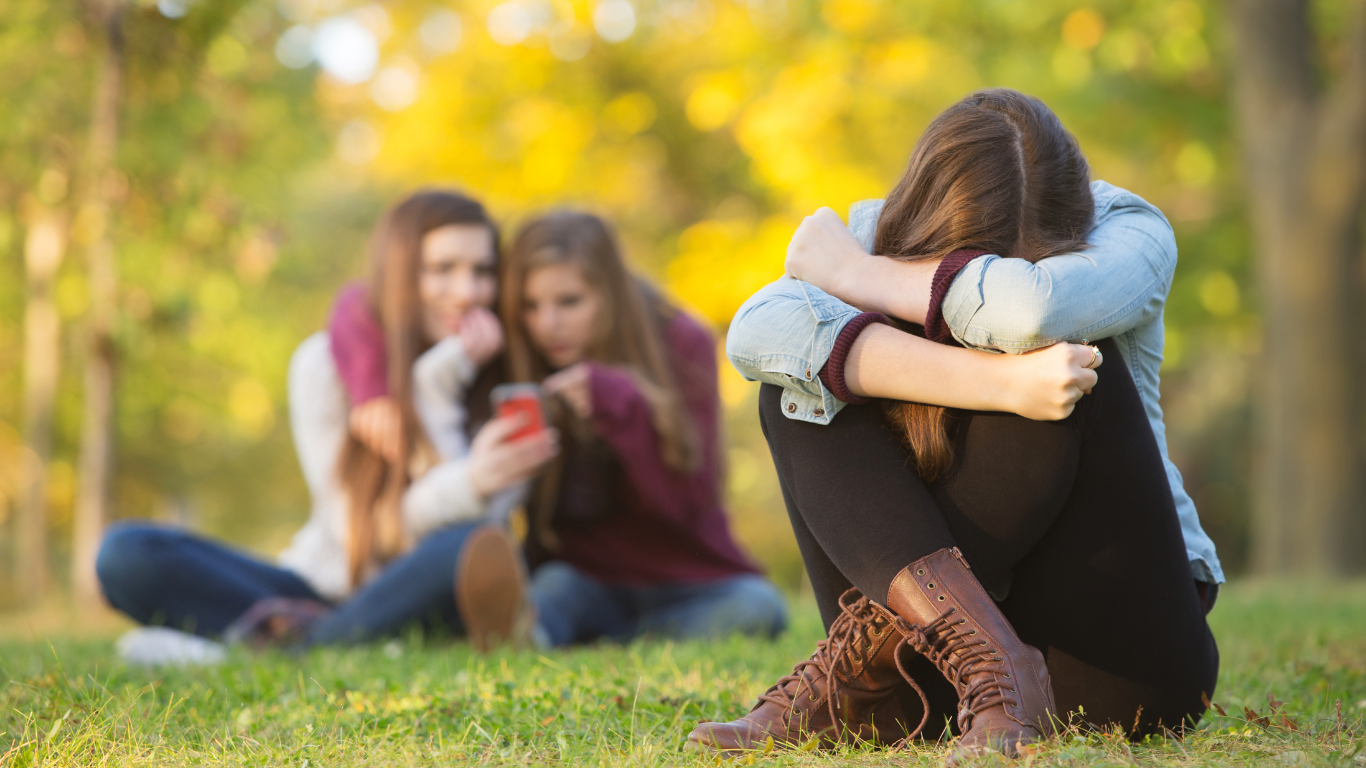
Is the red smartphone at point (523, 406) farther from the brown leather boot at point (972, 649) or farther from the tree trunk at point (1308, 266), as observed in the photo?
the tree trunk at point (1308, 266)

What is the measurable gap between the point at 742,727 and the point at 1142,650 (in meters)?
0.69

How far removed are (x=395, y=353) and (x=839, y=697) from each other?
2.52m

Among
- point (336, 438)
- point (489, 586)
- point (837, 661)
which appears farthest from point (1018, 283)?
point (336, 438)

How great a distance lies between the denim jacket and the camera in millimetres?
1896

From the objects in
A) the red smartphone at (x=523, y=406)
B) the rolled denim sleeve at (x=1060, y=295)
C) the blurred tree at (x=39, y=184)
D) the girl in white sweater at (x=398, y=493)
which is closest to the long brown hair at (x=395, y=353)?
the girl in white sweater at (x=398, y=493)

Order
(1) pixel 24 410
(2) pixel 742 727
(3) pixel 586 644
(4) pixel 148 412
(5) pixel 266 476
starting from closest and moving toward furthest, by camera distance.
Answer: (2) pixel 742 727 → (3) pixel 586 644 → (4) pixel 148 412 → (1) pixel 24 410 → (5) pixel 266 476

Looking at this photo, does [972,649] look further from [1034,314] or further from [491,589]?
[491,589]

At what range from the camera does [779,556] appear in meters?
13.8

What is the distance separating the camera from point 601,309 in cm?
409

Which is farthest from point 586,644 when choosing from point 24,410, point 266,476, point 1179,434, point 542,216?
point 266,476

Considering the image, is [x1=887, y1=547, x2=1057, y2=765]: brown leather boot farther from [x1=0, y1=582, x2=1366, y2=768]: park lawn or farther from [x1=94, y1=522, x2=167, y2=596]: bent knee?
[x1=94, y1=522, x2=167, y2=596]: bent knee

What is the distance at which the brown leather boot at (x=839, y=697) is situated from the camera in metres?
1.91

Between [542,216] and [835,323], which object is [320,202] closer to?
[542,216]

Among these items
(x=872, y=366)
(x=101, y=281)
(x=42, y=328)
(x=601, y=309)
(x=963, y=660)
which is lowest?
(x=963, y=660)
